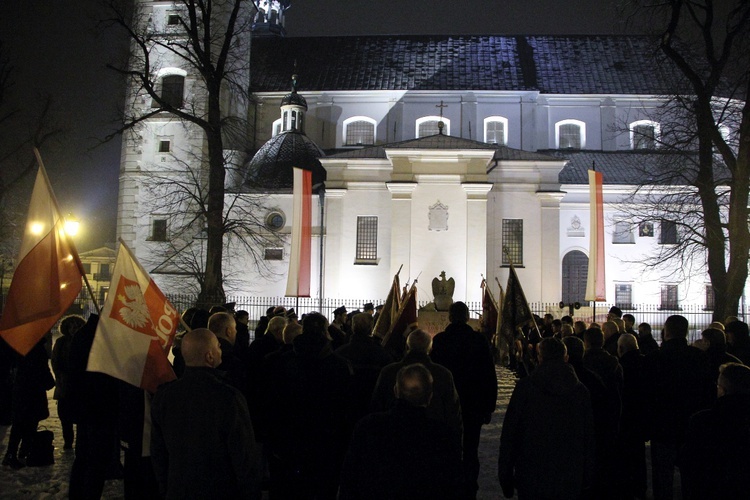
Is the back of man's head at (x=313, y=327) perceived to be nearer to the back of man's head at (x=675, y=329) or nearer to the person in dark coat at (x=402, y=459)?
the person in dark coat at (x=402, y=459)

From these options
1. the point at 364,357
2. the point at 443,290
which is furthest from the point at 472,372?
the point at 443,290

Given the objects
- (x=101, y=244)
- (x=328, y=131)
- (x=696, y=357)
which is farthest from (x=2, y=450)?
(x=101, y=244)

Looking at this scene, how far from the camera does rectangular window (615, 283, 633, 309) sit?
113ft

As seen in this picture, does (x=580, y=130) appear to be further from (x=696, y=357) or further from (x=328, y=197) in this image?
(x=696, y=357)

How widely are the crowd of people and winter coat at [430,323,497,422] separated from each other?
1 cm

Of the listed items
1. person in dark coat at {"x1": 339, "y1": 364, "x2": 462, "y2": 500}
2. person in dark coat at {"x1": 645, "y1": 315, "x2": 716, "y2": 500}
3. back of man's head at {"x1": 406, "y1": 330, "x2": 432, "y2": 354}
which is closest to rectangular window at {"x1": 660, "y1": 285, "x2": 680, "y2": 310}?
person in dark coat at {"x1": 645, "y1": 315, "x2": 716, "y2": 500}

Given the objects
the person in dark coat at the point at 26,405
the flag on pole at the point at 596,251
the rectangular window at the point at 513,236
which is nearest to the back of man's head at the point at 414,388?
the person in dark coat at the point at 26,405

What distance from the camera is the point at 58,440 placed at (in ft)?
33.7

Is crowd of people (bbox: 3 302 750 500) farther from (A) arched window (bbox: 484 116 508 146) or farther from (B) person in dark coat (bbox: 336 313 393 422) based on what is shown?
(A) arched window (bbox: 484 116 508 146)

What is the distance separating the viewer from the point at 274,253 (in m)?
34.0

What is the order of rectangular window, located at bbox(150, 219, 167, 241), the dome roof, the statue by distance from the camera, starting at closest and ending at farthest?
the statue, the dome roof, rectangular window, located at bbox(150, 219, 167, 241)

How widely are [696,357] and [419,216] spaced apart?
2472cm

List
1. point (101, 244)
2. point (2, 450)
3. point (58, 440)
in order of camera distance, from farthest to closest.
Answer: point (101, 244) < point (58, 440) < point (2, 450)

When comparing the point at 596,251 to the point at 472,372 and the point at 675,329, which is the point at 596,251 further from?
the point at 472,372
